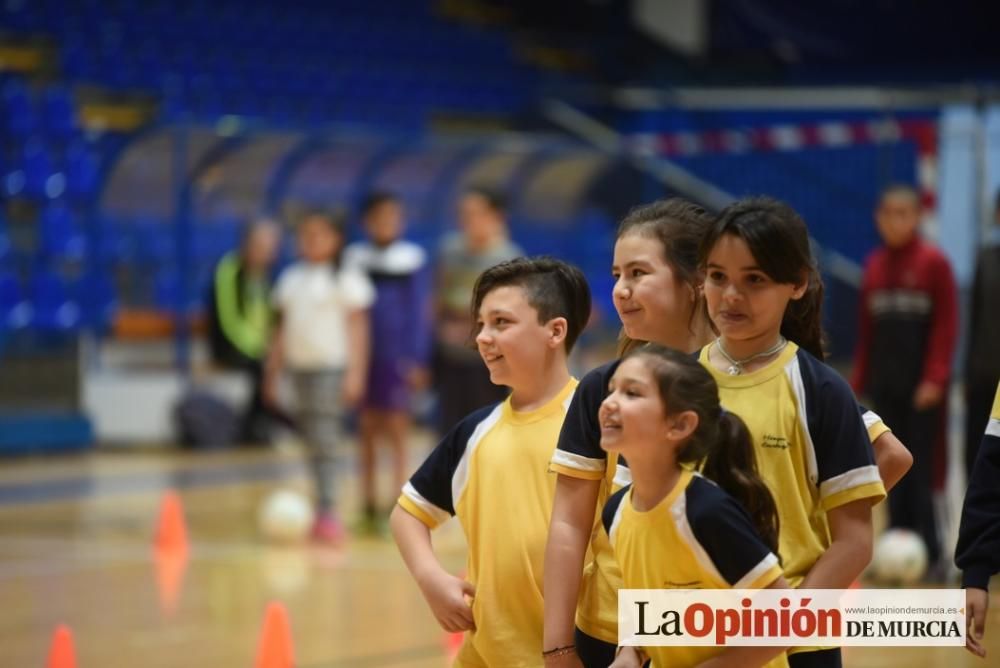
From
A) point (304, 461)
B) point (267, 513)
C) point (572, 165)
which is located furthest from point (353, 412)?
point (267, 513)

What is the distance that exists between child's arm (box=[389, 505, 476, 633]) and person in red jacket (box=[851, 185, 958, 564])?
477 cm

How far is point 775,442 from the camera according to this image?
9.95ft

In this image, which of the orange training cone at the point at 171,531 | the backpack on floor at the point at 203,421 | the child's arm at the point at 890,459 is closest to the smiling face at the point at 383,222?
the orange training cone at the point at 171,531

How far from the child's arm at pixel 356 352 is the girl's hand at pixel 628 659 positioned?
268 inches

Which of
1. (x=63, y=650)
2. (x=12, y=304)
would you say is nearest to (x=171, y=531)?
(x=63, y=650)

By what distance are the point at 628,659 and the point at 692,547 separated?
0.27 m

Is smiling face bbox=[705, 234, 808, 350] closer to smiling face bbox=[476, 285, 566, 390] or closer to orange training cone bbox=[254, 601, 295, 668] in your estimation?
smiling face bbox=[476, 285, 566, 390]

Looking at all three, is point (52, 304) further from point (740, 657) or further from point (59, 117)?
point (740, 657)

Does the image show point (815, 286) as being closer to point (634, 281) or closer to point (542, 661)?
point (634, 281)

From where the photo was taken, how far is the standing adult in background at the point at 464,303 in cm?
934

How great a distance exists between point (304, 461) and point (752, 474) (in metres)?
11.4

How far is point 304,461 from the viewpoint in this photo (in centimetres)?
1412

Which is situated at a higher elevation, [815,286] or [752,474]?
[815,286]

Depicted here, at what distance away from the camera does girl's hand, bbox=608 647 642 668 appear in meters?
2.97
